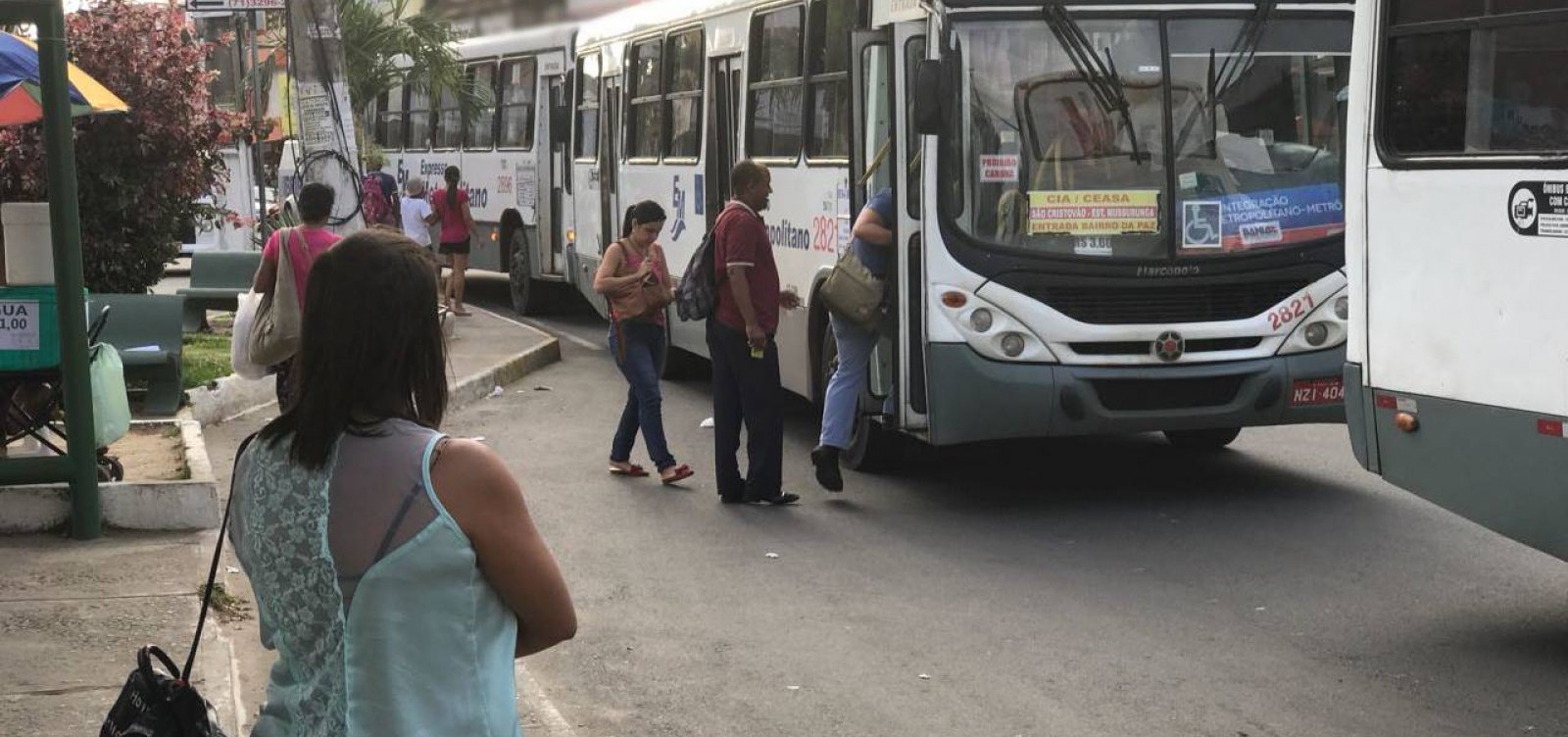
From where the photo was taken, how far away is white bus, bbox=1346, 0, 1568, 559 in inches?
257

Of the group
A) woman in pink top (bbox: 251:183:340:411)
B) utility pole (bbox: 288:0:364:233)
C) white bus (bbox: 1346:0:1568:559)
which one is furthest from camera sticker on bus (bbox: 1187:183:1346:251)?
utility pole (bbox: 288:0:364:233)

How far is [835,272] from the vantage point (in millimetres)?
10500

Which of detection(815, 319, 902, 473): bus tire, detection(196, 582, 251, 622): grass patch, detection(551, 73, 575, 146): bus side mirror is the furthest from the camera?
detection(551, 73, 575, 146): bus side mirror

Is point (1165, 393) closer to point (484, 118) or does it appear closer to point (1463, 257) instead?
point (1463, 257)

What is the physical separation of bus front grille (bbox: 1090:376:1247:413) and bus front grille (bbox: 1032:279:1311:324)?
29 centimetres

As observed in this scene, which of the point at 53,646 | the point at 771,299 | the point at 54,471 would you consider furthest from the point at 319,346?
the point at 771,299

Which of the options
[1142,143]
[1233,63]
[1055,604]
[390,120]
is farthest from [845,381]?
[390,120]

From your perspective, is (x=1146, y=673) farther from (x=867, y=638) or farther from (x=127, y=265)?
(x=127, y=265)

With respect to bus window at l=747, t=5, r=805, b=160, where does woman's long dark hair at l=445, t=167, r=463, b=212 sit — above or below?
below

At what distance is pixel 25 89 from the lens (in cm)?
1130

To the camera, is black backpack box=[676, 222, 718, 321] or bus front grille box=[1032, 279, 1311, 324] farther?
black backpack box=[676, 222, 718, 321]

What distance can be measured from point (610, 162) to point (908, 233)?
800 cm

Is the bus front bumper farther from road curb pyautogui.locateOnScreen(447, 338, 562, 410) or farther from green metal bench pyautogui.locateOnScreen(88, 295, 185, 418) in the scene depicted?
road curb pyautogui.locateOnScreen(447, 338, 562, 410)

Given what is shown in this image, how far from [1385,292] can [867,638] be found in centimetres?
221
